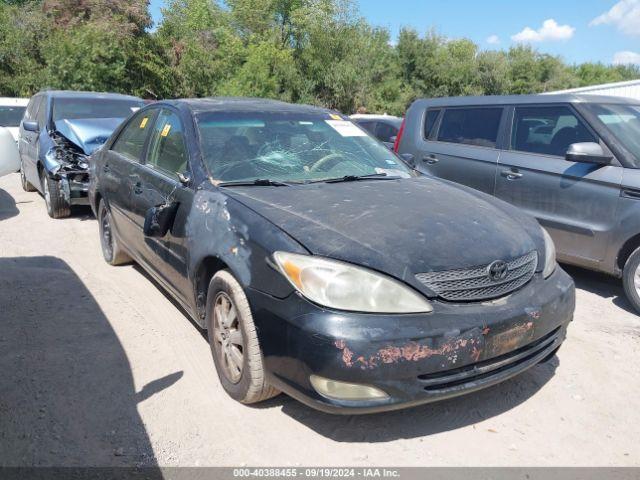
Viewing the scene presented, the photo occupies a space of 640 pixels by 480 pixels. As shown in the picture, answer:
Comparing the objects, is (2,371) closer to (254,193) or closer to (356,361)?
(254,193)

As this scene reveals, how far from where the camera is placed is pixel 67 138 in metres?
7.58

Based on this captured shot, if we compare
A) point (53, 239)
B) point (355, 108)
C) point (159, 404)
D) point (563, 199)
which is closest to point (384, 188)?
point (159, 404)

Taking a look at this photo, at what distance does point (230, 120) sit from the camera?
12.7 feet

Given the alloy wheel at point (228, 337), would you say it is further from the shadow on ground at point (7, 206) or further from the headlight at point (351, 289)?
the shadow on ground at point (7, 206)

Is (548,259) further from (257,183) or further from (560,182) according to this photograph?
(560,182)

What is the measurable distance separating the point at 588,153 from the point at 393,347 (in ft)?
10.6

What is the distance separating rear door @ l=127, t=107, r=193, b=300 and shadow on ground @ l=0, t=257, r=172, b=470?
611 mm

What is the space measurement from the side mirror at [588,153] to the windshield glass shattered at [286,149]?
162cm

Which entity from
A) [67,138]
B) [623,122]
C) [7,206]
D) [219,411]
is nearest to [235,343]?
[219,411]

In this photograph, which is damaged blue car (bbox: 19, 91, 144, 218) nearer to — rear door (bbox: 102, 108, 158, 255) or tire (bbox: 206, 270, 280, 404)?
rear door (bbox: 102, 108, 158, 255)

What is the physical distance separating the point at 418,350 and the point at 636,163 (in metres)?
3.32

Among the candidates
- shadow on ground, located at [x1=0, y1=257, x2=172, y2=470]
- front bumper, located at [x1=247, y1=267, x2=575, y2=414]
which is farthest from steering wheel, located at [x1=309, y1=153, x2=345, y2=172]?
shadow on ground, located at [x1=0, y1=257, x2=172, y2=470]

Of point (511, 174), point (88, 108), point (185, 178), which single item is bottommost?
point (511, 174)

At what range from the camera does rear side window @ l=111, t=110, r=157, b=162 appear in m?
4.46
